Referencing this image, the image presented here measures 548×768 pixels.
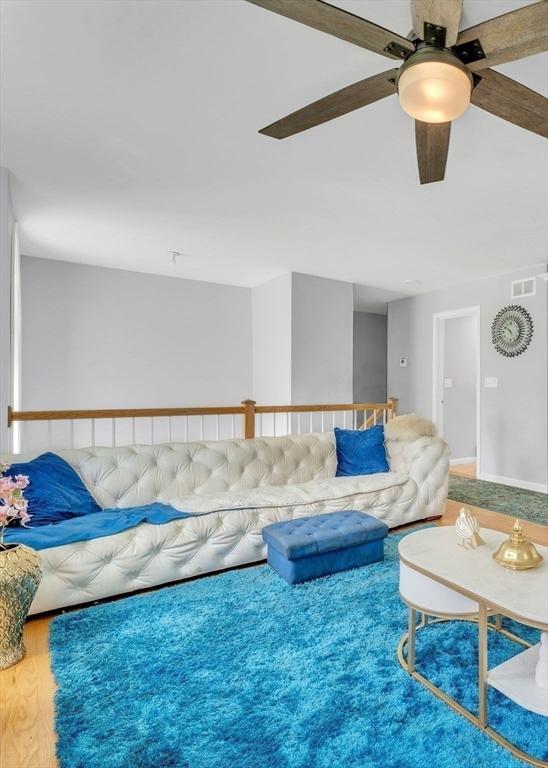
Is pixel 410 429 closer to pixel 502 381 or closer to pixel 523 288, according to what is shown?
pixel 502 381

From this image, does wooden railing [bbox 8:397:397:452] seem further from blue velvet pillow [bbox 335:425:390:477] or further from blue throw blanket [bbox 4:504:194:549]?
blue throw blanket [bbox 4:504:194:549]

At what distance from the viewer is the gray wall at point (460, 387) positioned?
632 centimetres

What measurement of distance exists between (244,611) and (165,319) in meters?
4.07

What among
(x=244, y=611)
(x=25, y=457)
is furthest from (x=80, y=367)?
(x=244, y=611)

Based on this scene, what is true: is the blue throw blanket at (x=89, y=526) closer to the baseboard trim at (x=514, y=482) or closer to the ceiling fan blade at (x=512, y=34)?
the ceiling fan blade at (x=512, y=34)

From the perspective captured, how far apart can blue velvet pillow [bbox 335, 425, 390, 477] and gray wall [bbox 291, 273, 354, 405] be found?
1.65m

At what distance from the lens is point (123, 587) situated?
91.8 inches

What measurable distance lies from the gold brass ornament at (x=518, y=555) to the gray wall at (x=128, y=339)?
176 inches

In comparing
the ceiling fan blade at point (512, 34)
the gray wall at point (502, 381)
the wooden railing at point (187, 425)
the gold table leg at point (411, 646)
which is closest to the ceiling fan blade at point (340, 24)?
the ceiling fan blade at point (512, 34)

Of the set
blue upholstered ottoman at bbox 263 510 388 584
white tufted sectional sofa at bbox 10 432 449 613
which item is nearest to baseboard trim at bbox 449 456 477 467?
white tufted sectional sofa at bbox 10 432 449 613

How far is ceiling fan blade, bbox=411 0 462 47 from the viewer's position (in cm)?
119

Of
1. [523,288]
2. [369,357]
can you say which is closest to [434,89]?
[523,288]

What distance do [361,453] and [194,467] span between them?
4.71 feet

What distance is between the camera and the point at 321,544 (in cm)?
246
